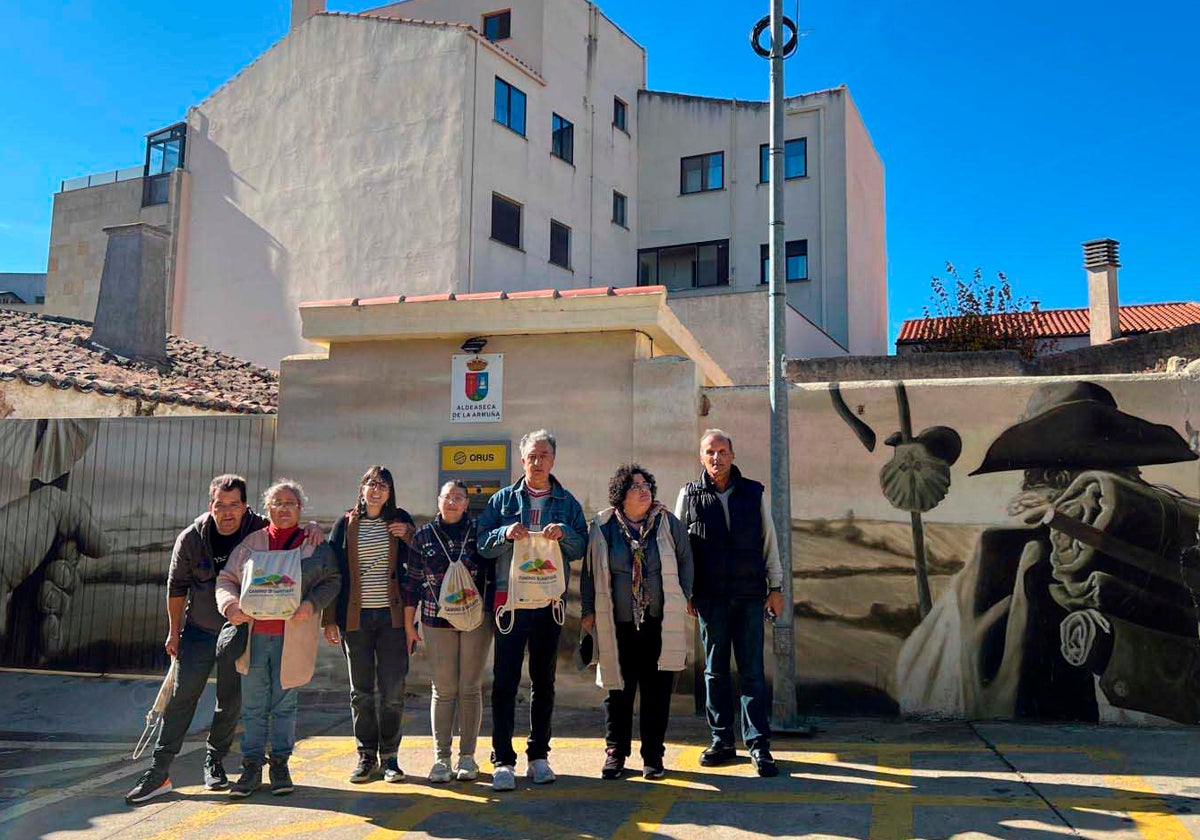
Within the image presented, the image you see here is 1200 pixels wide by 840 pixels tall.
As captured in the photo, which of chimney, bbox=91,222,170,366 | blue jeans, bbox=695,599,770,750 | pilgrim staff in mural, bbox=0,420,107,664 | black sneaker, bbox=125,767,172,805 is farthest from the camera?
chimney, bbox=91,222,170,366

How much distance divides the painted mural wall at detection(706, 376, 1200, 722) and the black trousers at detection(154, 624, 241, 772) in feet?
12.7

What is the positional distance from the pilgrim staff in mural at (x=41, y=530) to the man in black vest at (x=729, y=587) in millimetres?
5596

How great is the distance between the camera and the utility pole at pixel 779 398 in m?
6.42

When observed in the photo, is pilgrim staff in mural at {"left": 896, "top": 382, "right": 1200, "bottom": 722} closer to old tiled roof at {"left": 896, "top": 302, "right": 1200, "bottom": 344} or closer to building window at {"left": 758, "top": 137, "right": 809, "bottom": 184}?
building window at {"left": 758, "top": 137, "right": 809, "bottom": 184}

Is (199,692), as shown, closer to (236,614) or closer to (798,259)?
(236,614)

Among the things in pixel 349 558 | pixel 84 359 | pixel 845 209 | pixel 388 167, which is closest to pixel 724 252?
pixel 845 209

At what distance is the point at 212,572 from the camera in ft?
17.9

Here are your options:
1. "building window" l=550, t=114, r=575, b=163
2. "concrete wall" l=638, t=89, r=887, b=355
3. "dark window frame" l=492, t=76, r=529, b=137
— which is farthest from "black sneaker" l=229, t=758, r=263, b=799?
"concrete wall" l=638, t=89, r=887, b=355

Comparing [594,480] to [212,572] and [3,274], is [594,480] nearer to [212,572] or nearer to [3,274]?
[212,572]

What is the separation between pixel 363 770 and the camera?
5.46 m

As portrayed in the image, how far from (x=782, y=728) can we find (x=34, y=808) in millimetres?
4352

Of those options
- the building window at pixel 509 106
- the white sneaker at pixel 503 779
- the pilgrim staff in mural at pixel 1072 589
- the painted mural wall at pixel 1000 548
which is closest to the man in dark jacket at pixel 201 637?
the white sneaker at pixel 503 779

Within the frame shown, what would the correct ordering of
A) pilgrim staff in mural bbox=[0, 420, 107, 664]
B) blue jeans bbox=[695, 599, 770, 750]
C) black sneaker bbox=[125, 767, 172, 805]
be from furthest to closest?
pilgrim staff in mural bbox=[0, 420, 107, 664], blue jeans bbox=[695, 599, 770, 750], black sneaker bbox=[125, 767, 172, 805]

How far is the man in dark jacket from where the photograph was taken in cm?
539
